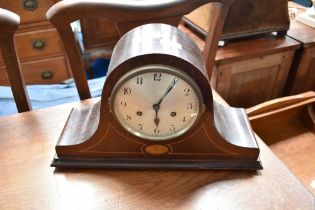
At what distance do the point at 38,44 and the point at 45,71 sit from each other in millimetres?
171

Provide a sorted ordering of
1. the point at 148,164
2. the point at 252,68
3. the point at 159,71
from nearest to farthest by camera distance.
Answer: the point at 159,71 → the point at 148,164 → the point at 252,68

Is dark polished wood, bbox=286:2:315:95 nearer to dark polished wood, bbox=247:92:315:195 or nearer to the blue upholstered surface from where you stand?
dark polished wood, bbox=247:92:315:195

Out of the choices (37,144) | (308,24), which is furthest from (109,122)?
(308,24)

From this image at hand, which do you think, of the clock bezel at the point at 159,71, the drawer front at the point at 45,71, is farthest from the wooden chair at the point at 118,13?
the drawer front at the point at 45,71

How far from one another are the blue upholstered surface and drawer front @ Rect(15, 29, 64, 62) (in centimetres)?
34

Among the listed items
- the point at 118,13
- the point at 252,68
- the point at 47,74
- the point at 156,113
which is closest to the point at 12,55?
the point at 118,13

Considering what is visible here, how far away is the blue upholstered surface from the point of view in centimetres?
115

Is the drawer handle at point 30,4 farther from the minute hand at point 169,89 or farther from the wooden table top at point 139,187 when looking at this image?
the minute hand at point 169,89

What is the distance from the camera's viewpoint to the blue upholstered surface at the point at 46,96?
1.15 meters

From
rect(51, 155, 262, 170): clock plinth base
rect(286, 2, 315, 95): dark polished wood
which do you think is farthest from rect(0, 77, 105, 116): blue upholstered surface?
rect(286, 2, 315, 95): dark polished wood

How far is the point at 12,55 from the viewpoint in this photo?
2.25 feet

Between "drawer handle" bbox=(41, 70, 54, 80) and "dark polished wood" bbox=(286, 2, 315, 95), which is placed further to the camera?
"drawer handle" bbox=(41, 70, 54, 80)

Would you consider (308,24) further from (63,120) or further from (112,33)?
(63,120)

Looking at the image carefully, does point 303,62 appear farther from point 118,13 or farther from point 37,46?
point 37,46
